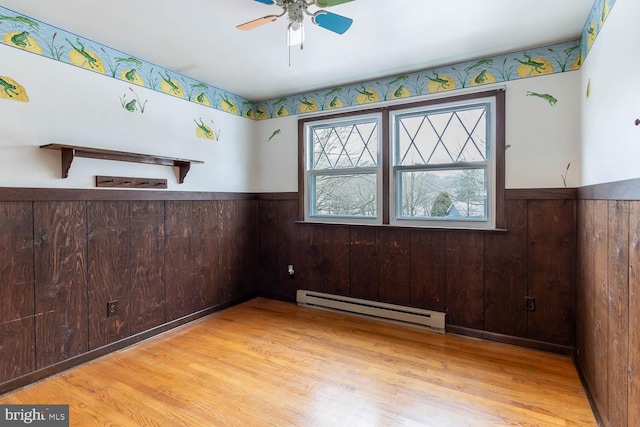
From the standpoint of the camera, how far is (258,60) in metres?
2.90

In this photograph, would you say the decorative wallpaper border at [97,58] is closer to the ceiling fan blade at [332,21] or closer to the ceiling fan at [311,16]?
the ceiling fan at [311,16]

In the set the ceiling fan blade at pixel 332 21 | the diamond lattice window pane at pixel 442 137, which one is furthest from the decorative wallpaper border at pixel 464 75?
the ceiling fan blade at pixel 332 21

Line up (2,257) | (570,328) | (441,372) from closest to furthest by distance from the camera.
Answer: (2,257)
(441,372)
(570,328)

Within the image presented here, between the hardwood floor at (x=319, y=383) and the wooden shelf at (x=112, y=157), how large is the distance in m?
1.52

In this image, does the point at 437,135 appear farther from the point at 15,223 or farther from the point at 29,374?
the point at 29,374

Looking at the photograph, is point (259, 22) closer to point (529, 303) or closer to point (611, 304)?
point (611, 304)

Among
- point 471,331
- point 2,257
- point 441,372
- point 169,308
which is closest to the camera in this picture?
point 2,257

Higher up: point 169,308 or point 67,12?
point 67,12

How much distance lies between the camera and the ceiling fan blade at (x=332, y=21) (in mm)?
1769

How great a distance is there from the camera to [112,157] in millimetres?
2646

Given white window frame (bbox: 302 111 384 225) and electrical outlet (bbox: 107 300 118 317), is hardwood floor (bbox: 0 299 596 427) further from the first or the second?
white window frame (bbox: 302 111 384 225)

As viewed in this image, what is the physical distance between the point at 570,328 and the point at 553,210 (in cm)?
95

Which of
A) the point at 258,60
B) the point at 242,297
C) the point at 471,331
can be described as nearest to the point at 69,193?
the point at 258,60

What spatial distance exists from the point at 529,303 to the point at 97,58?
405 cm
